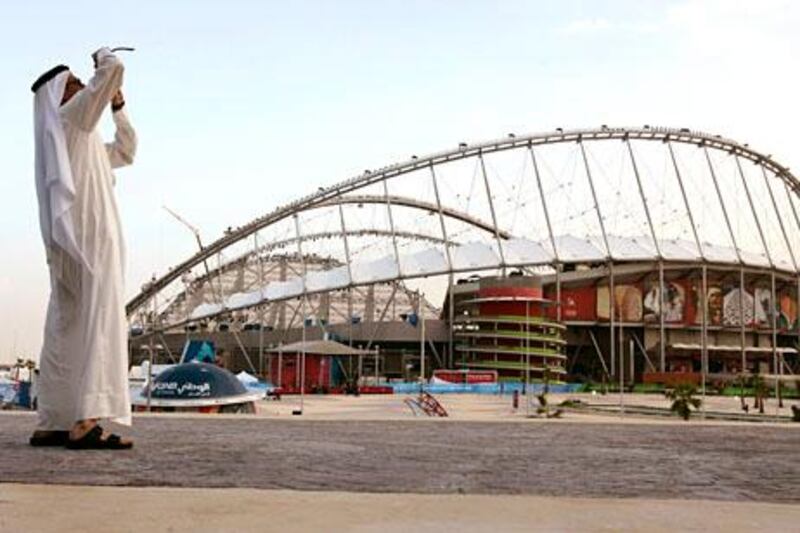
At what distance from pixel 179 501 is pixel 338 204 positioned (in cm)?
10759

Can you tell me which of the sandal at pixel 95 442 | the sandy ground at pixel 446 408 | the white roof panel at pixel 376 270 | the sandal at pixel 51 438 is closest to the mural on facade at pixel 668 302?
the sandy ground at pixel 446 408

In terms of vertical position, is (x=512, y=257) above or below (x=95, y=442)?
above

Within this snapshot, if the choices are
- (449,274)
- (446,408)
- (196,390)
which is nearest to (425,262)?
(449,274)

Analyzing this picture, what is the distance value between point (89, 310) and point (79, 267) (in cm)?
49

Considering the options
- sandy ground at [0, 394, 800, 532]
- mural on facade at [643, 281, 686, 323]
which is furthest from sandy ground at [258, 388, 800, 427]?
mural on facade at [643, 281, 686, 323]

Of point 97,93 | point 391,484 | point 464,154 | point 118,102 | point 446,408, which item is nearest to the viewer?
point 391,484

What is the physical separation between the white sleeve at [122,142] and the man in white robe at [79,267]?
2.21 ft

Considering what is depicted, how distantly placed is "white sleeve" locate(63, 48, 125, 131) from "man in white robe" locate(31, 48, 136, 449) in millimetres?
11

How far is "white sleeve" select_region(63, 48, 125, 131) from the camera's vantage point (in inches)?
417

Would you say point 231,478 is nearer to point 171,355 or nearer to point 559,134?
point 559,134

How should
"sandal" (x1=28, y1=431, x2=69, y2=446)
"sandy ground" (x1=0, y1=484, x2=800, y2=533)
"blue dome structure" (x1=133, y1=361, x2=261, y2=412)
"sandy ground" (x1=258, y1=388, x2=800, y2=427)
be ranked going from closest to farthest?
1. "sandy ground" (x1=0, y1=484, x2=800, y2=533)
2. "sandal" (x1=28, y1=431, x2=69, y2=446)
3. "sandy ground" (x1=258, y1=388, x2=800, y2=427)
4. "blue dome structure" (x1=133, y1=361, x2=261, y2=412)

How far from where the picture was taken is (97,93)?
10.8 meters

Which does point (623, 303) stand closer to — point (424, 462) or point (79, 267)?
point (424, 462)

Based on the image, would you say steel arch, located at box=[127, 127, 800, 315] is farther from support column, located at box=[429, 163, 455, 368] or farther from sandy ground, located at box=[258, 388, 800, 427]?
sandy ground, located at box=[258, 388, 800, 427]
